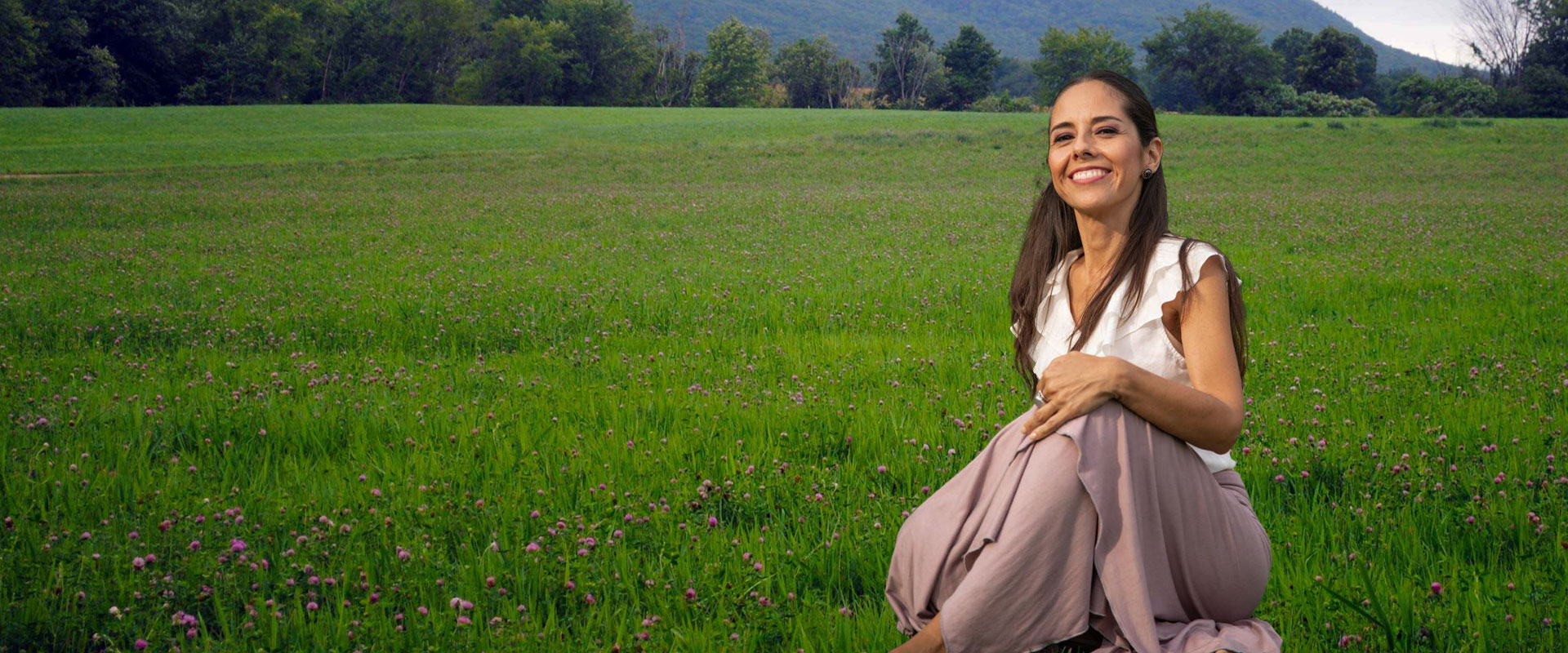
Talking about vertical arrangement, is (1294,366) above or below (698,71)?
below

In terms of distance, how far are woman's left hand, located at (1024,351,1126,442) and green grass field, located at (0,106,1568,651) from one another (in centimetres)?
90

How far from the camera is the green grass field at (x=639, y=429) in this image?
3.40 metres

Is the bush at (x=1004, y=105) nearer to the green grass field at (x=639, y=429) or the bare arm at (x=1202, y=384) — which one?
the green grass field at (x=639, y=429)

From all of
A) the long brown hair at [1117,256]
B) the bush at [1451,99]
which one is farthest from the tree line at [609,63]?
the long brown hair at [1117,256]

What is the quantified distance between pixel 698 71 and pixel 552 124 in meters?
54.9

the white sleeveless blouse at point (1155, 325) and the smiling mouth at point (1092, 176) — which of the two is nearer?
the white sleeveless blouse at point (1155, 325)

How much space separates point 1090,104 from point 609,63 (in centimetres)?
9558

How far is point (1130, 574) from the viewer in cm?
270

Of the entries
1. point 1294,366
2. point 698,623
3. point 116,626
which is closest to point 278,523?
point 116,626

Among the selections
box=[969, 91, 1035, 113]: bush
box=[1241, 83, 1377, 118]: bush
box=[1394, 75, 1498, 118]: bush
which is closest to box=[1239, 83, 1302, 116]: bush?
box=[1241, 83, 1377, 118]: bush

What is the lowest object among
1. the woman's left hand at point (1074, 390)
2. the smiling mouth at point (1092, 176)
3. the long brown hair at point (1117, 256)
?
the woman's left hand at point (1074, 390)

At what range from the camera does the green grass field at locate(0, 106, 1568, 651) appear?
340cm

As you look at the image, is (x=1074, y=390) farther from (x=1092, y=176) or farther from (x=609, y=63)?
(x=609, y=63)

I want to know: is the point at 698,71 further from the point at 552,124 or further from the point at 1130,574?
the point at 1130,574
